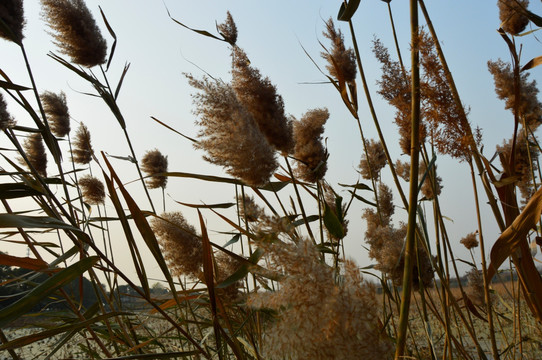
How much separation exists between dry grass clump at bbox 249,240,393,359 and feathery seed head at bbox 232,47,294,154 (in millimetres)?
921

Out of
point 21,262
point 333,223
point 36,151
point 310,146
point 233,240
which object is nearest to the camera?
point 21,262

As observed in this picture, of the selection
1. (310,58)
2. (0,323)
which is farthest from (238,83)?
(0,323)

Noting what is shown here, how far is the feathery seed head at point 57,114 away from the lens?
3420 millimetres

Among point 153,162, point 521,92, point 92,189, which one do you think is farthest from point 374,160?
point 92,189

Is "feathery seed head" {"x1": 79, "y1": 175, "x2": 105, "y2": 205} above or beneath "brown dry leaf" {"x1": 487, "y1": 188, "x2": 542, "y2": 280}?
above

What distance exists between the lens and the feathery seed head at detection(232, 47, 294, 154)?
63.8 inches

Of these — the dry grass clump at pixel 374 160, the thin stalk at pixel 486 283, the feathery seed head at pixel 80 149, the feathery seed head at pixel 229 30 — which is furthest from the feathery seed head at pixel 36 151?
the thin stalk at pixel 486 283

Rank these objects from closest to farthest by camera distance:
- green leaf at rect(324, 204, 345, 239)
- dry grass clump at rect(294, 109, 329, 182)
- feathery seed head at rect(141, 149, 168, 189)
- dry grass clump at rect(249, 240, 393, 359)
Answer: dry grass clump at rect(249, 240, 393, 359), green leaf at rect(324, 204, 345, 239), dry grass clump at rect(294, 109, 329, 182), feathery seed head at rect(141, 149, 168, 189)

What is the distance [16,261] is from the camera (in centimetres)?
120

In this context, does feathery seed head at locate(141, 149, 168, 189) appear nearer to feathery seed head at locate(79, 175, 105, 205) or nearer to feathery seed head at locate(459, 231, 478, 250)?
feathery seed head at locate(79, 175, 105, 205)

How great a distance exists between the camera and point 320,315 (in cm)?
72

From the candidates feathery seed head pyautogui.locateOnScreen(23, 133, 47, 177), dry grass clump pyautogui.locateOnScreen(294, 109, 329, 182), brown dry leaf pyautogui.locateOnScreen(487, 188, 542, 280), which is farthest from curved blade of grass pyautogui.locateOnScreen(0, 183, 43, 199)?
feathery seed head pyautogui.locateOnScreen(23, 133, 47, 177)

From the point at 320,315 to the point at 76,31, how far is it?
2177 millimetres

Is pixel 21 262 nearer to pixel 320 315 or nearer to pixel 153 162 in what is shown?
pixel 320 315
